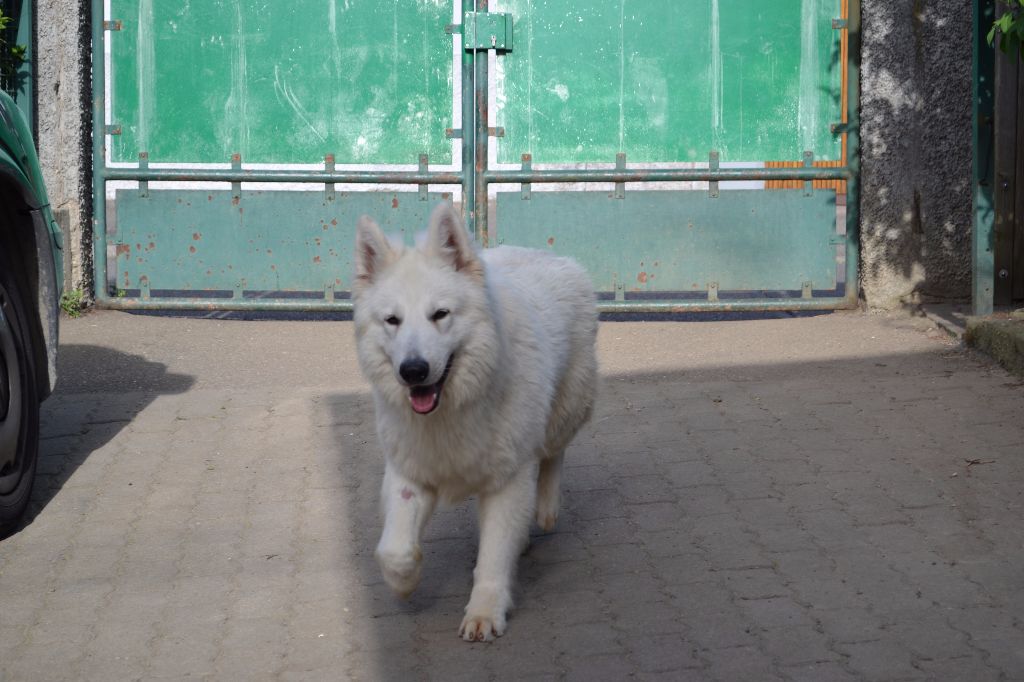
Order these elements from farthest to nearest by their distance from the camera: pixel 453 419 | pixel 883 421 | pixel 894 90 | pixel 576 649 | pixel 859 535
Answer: pixel 894 90
pixel 883 421
pixel 859 535
pixel 453 419
pixel 576 649

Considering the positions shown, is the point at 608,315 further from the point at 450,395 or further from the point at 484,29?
the point at 450,395

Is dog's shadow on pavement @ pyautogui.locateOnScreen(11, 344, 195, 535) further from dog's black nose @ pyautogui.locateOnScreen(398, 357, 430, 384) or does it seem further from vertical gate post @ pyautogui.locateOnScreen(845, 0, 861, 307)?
vertical gate post @ pyautogui.locateOnScreen(845, 0, 861, 307)

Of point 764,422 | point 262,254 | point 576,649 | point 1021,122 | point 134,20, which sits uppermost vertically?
point 134,20

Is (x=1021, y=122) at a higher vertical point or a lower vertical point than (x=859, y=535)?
higher

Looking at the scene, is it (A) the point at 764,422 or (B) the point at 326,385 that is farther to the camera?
(B) the point at 326,385

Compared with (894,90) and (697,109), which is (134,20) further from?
(894,90)

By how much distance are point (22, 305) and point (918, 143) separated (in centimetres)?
628

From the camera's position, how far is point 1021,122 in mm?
8180

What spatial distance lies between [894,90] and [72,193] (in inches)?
240

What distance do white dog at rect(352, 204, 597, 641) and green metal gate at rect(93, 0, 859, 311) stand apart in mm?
4844

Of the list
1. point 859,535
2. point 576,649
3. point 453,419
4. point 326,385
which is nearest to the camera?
point 576,649

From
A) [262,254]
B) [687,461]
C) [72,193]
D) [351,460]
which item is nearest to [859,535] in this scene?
[687,461]

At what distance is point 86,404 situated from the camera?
7.26 m

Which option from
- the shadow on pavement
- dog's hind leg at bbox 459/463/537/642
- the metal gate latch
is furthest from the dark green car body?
the metal gate latch
